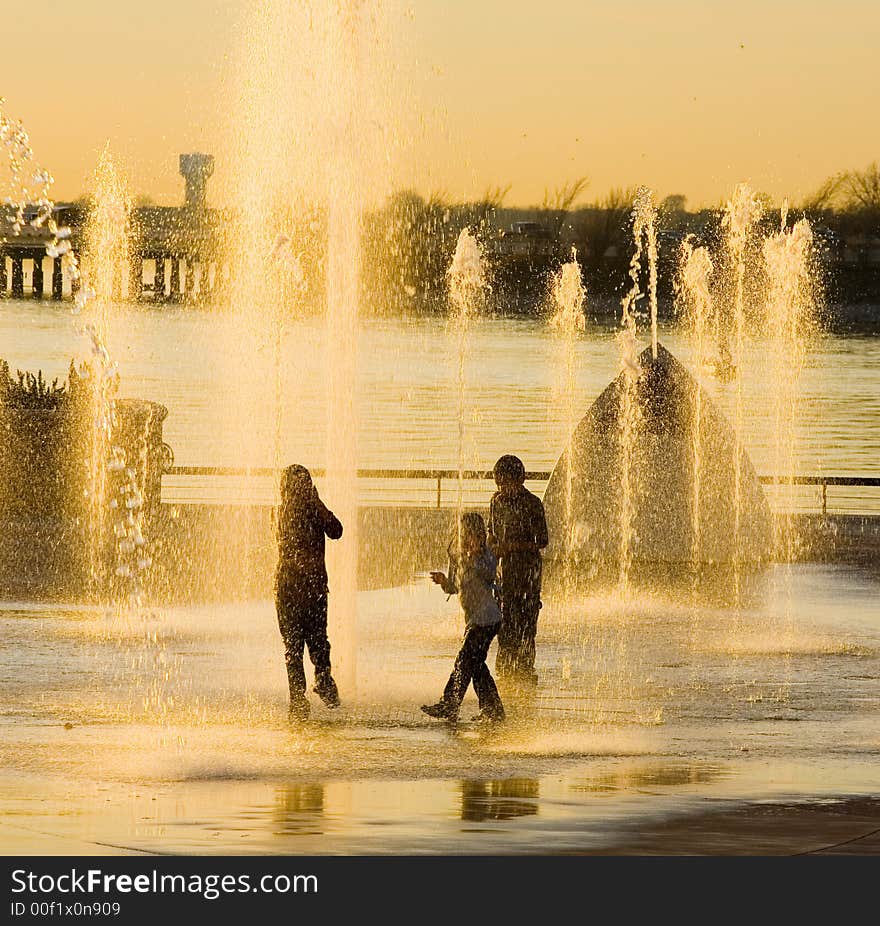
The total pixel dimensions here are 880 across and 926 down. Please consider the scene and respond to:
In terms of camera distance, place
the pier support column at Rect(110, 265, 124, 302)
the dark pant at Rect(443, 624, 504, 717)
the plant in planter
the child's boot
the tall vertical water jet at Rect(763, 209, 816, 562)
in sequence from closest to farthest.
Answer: the dark pant at Rect(443, 624, 504, 717)
the child's boot
the plant in planter
the tall vertical water jet at Rect(763, 209, 816, 562)
the pier support column at Rect(110, 265, 124, 302)

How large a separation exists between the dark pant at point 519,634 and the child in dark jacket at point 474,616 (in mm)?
1557

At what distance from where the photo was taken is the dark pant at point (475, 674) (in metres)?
14.0

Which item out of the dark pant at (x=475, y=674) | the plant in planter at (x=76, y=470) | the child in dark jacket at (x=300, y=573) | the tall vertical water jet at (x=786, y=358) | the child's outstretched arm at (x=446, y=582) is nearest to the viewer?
the child's outstretched arm at (x=446, y=582)

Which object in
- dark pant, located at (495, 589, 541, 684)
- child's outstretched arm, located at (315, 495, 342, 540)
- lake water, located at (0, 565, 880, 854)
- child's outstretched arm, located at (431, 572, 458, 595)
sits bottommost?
lake water, located at (0, 565, 880, 854)

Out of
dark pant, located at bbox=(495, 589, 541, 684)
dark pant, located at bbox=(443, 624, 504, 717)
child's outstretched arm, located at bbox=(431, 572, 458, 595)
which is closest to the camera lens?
child's outstretched arm, located at bbox=(431, 572, 458, 595)

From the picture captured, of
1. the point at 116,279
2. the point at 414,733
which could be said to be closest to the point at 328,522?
the point at 414,733

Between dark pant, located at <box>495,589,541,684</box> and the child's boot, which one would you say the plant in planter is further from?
the child's boot

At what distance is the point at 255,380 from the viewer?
82.3 m

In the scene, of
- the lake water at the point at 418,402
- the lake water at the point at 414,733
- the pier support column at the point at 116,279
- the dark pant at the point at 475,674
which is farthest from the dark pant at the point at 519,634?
the pier support column at the point at 116,279

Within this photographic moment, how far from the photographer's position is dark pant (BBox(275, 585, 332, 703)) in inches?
560

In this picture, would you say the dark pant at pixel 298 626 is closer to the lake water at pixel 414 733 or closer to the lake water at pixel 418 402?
the lake water at pixel 414 733

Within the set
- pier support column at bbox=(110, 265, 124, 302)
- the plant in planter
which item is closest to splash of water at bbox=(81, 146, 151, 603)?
the plant in planter

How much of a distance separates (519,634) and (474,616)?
168 centimetres
